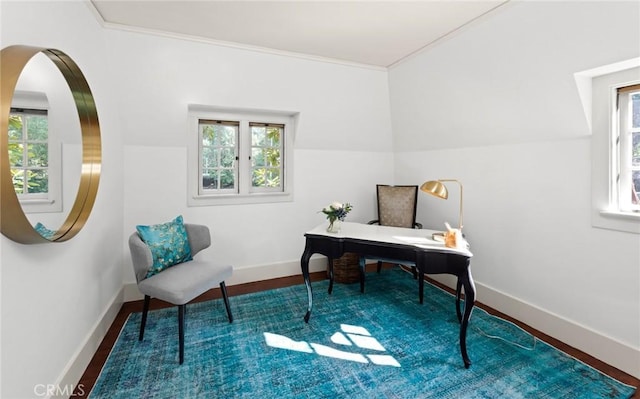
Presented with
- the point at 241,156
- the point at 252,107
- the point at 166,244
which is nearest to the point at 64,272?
the point at 166,244

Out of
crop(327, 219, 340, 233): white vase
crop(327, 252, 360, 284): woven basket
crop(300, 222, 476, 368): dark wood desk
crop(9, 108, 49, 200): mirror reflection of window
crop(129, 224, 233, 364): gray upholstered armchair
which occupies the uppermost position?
crop(9, 108, 49, 200): mirror reflection of window

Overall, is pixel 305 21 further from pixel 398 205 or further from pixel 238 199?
pixel 398 205

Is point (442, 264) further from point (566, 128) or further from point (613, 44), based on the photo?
point (613, 44)

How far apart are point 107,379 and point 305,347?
1247 millimetres

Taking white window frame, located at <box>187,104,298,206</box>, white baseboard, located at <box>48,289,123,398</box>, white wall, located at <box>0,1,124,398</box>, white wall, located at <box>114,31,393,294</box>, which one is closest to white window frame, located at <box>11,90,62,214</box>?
white wall, located at <box>0,1,124,398</box>

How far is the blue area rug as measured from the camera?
181 cm

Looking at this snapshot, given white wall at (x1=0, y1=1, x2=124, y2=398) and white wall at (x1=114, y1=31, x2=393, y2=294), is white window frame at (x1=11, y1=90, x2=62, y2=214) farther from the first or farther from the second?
white wall at (x1=114, y1=31, x2=393, y2=294)

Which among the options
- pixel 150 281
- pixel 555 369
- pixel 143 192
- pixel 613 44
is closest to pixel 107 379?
pixel 150 281

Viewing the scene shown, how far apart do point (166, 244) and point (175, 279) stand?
0.34 metres

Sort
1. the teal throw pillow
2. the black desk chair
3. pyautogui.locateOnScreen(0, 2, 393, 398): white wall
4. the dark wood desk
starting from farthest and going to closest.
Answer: the black desk chair
the teal throw pillow
the dark wood desk
pyautogui.locateOnScreen(0, 2, 393, 398): white wall

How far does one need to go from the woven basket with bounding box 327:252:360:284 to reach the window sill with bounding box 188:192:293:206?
0.94m

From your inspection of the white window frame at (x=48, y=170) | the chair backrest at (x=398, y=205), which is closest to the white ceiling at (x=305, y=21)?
the white window frame at (x=48, y=170)

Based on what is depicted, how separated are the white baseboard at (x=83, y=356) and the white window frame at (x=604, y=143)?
3.43 metres

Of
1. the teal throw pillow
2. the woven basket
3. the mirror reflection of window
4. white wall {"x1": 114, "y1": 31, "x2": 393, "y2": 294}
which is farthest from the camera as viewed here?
the woven basket
